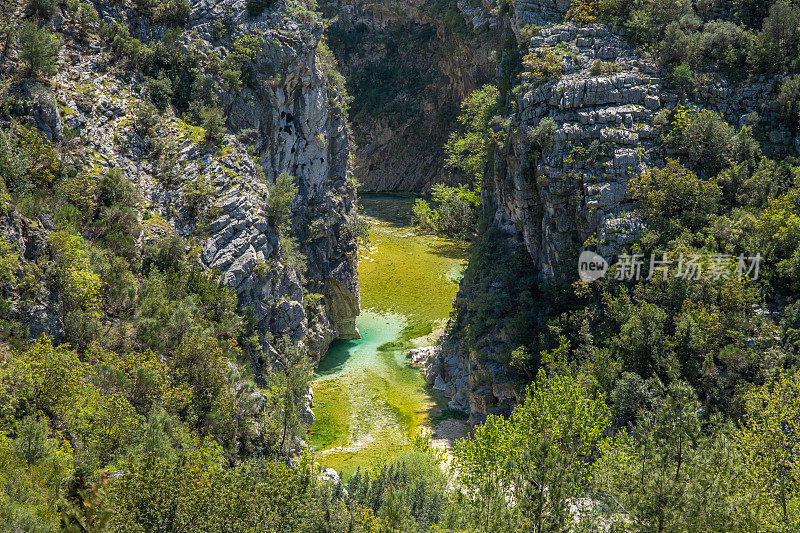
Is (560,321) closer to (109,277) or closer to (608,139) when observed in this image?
(608,139)

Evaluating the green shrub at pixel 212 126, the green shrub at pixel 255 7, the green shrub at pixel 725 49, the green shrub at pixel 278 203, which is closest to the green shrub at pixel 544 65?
the green shrub at pixel 725 49

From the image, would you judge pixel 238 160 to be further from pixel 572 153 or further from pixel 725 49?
pixel 725 49

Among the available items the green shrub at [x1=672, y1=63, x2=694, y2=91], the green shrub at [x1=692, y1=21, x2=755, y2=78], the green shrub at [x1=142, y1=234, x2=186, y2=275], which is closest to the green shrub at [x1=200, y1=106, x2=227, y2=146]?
the green shrub at [x1=142, y1=234, x2=186, y2=275]

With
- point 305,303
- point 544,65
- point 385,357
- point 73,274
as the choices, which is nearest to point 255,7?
point 544,65

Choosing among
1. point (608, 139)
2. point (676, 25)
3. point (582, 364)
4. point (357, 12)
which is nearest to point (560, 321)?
A: point (582, 364)

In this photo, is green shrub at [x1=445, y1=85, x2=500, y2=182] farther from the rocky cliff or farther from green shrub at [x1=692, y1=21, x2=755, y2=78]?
green shrub at [x1=692, y1=21, x2=755, y2=78]

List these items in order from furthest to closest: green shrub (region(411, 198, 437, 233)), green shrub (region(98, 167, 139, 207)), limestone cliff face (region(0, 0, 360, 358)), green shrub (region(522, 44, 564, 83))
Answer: green shrub (region(411, 198, 437, 233)) < green shrub (region(522, 44, 564, 83)) < limestone cliff face (region(0, 0, 360, 358)) < green shrub (region(98, 167, 139, 207))
